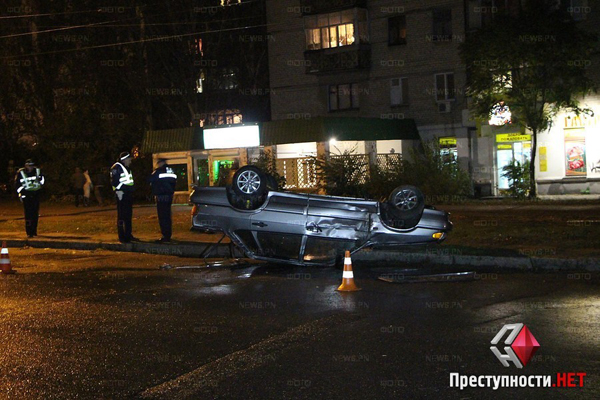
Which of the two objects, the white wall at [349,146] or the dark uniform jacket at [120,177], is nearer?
the dark uniform jacket at [120,177]

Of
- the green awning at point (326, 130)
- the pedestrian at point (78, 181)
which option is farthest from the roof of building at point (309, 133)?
the pedestrian at point (78, 181)

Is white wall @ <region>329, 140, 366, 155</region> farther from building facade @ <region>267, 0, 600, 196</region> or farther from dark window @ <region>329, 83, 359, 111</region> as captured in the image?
dark window @ <region>329, 83, 359, 111</region>

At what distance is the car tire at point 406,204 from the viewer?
11.2 meters

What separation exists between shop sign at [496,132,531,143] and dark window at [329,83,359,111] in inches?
283

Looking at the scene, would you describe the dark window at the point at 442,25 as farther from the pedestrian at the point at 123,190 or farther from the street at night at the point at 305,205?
the pedestrian at the point at 123,190

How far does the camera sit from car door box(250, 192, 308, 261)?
37.5 feet

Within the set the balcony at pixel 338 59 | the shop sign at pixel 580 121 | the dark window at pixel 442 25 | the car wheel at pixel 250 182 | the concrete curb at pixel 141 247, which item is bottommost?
the concrete curb at pixel 141 247

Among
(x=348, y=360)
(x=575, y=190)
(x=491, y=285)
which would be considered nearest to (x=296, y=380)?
(x=348, y=360)

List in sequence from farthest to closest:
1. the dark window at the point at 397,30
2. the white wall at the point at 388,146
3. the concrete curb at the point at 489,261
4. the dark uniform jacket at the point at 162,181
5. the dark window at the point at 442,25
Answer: the dark window at the point at 397,30
the white wall at the point at 388,146
the dark window at the point at 442,25
the dark uniform jacket at the point at 162,181
the concrete curb at the point at 489,261

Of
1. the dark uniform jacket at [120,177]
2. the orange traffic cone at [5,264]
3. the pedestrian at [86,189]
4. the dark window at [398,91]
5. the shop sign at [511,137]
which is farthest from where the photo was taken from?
the dark window at [398,91]

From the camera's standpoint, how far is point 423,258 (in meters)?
12.8

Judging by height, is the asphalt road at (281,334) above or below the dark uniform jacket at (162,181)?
below

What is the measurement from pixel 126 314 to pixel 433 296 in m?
3.77

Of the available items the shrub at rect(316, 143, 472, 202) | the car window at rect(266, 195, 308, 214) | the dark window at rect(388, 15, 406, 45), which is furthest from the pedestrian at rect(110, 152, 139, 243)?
the dark window at rect(388, 15, 406, 45)
